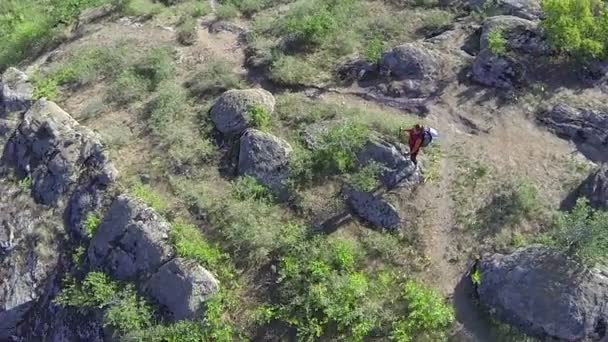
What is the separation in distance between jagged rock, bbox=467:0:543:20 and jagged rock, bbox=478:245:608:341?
260 inches

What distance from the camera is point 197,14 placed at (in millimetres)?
17391

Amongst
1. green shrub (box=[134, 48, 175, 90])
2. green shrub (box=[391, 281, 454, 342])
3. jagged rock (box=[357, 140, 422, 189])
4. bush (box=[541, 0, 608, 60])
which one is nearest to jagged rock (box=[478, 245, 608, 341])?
green shrub (box=[391, 281, 454, 342])

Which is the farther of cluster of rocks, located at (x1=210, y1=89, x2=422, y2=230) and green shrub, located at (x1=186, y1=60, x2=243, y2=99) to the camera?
green shrub, located at (x1=186, y1=60, x2=243, y2=99)

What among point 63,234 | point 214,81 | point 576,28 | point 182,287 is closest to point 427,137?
point 576,28

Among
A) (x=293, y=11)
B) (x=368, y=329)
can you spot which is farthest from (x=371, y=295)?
(x=293, y=11)

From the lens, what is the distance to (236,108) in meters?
13.6

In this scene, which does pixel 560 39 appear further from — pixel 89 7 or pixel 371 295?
pixel 89 7

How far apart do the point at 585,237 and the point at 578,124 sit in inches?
139

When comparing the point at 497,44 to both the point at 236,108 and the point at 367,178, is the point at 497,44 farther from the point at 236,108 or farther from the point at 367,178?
the point at 236,108

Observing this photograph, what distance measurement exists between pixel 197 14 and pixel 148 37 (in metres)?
1.54

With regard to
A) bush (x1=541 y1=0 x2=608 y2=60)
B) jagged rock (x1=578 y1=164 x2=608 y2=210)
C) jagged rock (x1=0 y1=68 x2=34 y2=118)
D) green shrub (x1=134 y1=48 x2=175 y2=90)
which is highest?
bush (x1=541 y1=0 x2=608 y2=60)

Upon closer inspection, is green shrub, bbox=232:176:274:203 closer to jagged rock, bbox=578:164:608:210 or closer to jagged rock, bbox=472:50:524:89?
jagged rock, bbox=472:50:524:89

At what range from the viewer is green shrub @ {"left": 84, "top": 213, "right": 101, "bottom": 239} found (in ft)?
40.3

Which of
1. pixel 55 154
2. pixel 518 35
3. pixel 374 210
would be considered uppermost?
pixel 518 35
